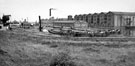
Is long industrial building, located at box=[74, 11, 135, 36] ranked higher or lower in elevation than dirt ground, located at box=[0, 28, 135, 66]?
higher

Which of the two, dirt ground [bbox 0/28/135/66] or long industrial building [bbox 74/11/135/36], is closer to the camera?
dirt ground [bbox 0/28/135/66]

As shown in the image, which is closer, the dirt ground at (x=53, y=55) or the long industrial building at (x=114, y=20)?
the dirt ground at (x=53, y=55)

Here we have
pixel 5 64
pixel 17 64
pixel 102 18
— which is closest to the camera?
pixel 5 64

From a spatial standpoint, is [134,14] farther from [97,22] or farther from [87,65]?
[87,65]

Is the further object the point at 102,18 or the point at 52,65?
the point at 102,18

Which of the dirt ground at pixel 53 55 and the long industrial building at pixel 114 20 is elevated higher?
the long industrial building at pixel 114 20

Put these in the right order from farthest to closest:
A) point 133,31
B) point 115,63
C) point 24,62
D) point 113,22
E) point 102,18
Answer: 1. point 102,18
2. point 113,22
3. point 133,31
4. point 115,63
5. point 24,62

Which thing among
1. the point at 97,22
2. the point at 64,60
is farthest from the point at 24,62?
the point at 97,22

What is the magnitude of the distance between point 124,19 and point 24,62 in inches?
2580

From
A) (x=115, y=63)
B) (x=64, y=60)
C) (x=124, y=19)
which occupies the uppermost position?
(x=124, y=19)

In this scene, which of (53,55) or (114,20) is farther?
(114,20)

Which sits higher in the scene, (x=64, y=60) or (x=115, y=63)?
(x=64, y=60)

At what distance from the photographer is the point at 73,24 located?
73562mm

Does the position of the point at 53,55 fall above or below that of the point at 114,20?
below
